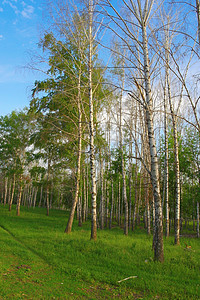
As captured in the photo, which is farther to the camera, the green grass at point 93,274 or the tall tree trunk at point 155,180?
the tall tree trunk at point 155,180

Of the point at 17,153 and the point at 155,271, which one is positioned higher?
the point at 17,153

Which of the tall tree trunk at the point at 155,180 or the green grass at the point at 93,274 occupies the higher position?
the tall tree trunk at the point at 155,180

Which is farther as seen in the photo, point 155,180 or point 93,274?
point 155,180

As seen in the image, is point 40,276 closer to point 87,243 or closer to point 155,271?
point 155,271

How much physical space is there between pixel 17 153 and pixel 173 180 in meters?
18.2

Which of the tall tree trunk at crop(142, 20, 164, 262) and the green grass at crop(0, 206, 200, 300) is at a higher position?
the tall tree trunk at crop(142, 20, 164, 262)

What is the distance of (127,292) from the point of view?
466cm

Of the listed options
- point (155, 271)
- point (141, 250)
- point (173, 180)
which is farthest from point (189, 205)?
point (155, 271)

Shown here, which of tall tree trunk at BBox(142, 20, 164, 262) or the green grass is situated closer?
the green grass

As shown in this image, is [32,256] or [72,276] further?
[32,256]

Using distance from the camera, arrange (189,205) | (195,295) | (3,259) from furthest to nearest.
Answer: (189,205) < (3,259) < (195,295)

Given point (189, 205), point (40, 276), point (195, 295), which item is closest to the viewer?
point (195, 295)

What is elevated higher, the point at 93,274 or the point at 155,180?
the point at 155,180

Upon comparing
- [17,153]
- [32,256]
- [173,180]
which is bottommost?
[32,256]
